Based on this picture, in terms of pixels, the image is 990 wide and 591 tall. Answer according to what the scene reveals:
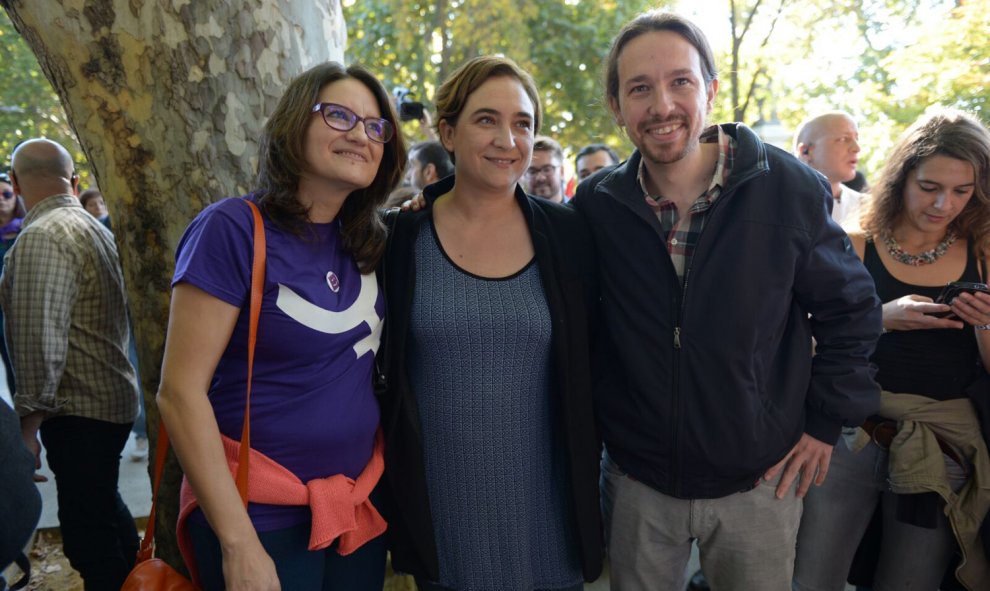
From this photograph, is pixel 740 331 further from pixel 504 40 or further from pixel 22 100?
pixel 22 100

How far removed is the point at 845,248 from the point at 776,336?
1.10 ft

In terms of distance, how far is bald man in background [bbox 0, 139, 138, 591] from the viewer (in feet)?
8.72

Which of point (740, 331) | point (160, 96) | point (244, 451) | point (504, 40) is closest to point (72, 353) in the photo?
point (160, 96)

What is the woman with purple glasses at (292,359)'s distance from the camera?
1538 mm

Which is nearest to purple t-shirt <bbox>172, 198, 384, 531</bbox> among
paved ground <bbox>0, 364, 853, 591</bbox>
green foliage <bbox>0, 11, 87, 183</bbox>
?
paved ground <bbox>0, 364, 853, 591</bbox>

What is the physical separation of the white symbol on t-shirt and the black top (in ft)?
5.81

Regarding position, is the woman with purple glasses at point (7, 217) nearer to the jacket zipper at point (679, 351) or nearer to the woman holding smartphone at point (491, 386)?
the woman holding smartphone at point (491, 386)

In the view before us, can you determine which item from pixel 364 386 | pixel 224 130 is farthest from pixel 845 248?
pixel 224 130

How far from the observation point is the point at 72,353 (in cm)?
284

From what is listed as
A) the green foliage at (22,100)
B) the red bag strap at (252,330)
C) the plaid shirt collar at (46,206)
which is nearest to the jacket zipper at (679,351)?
the red bag strap at (252,330)

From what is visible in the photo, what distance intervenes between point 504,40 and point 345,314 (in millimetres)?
8153

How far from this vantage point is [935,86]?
5.20 m

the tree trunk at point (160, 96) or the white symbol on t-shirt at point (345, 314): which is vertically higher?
the tree trunk at point (160, 96)

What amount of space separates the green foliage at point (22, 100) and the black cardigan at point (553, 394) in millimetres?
13277
